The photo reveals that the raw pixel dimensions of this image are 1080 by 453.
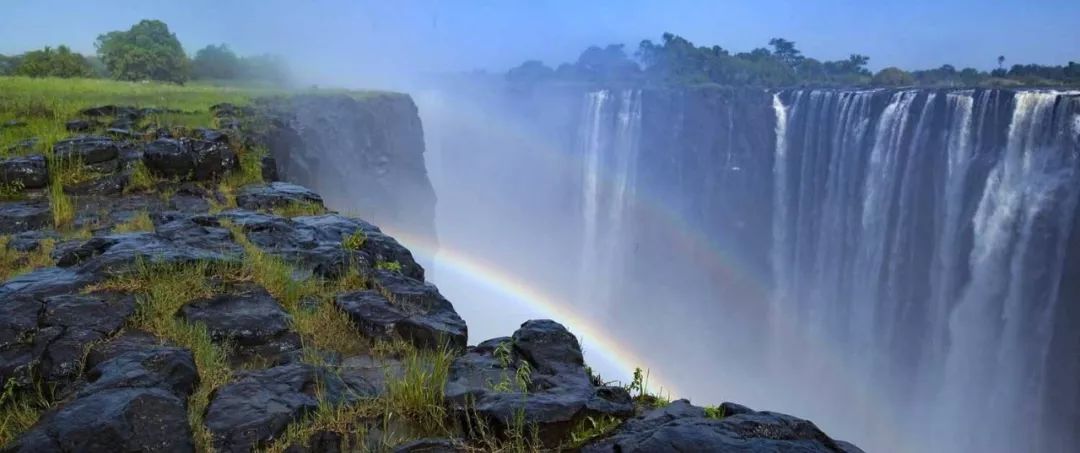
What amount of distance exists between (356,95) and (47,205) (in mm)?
20218

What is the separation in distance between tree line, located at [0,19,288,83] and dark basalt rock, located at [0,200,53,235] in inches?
1045

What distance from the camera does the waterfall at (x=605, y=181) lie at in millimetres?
49844

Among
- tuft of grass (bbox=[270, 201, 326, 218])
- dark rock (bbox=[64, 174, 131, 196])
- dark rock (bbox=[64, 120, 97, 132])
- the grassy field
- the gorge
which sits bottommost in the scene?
the gorge

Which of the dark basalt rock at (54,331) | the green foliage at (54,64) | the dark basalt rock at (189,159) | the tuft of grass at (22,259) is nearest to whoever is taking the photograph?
the dark basalt rock at (54,331)

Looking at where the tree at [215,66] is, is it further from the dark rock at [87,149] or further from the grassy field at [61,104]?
the dark rock at [87,149]

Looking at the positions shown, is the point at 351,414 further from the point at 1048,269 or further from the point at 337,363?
the point at 1048,269

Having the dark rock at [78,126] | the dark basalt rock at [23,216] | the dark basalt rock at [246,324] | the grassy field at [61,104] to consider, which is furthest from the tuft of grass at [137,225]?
the dark rock at [78,126]

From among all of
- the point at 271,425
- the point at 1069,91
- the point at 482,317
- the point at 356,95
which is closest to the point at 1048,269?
the point at 1069,91

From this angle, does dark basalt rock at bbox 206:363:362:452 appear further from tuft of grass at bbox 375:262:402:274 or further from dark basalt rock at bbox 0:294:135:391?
tuft of grass at bbox 375:262:402:274

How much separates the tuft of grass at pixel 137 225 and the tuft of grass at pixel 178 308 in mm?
2099

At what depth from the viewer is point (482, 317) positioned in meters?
31.5

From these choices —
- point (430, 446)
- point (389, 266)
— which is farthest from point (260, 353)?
point (389, 266)

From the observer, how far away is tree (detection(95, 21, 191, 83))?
33.7 metres

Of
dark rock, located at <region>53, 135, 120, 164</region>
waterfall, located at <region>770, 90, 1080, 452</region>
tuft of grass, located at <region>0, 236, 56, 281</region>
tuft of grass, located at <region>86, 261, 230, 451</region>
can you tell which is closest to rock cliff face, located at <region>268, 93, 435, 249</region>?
dark rock, located at <region>53, 135, 120, 164</region>
